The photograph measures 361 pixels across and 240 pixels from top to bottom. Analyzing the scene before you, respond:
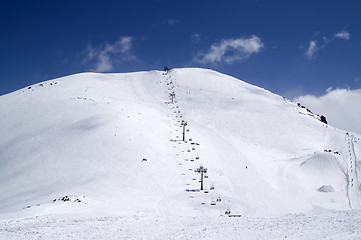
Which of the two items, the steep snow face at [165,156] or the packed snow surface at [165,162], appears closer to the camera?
the packed snow surface at [165,162]

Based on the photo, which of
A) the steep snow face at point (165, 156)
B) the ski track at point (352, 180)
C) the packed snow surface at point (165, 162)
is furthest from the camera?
the ski track at point (352, 180)

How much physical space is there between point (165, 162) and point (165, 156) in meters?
1.80

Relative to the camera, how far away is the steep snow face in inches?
1104

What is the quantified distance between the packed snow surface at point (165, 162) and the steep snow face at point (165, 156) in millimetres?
165

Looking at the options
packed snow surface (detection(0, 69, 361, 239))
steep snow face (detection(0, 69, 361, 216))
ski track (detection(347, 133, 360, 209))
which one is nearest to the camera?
packed snow surface (detection(0, 69, 361, 239))

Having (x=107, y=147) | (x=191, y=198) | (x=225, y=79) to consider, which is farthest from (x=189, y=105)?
(x=191, y=198)

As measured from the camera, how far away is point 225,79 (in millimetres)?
87188

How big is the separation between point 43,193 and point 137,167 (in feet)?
33.1

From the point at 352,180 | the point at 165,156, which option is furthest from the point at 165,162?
the point at 352,180

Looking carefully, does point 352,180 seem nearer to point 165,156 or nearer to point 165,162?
point 165,162

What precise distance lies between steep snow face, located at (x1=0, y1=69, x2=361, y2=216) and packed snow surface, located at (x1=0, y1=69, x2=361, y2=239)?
165mm

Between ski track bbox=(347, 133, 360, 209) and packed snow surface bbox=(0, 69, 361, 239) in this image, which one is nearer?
packed snow surface bbox=(0, 69, 361, 239)

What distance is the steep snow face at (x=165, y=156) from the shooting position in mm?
28047

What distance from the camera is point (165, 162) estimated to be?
36906mm
